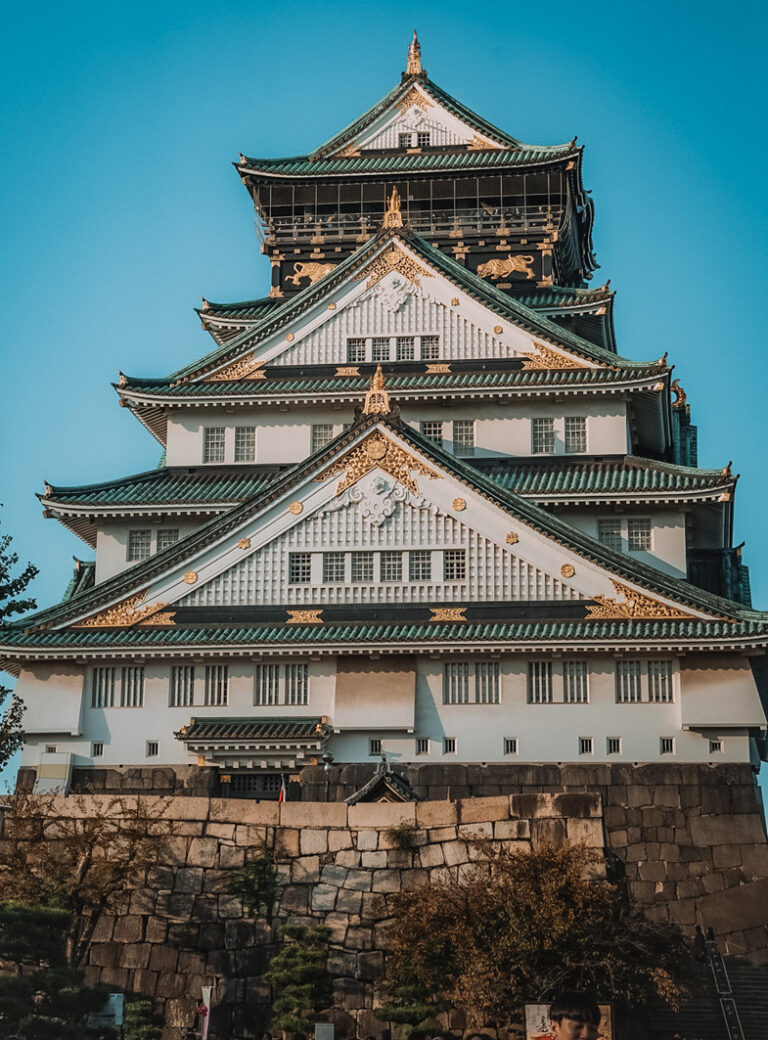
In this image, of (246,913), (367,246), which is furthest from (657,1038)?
(367,246)

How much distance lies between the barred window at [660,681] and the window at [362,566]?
741 centimetres

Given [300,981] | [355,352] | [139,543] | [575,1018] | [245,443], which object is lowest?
[575,1018]

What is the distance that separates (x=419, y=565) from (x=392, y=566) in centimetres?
69

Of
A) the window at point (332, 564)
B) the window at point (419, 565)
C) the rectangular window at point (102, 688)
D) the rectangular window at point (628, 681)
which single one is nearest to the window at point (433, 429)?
the window at point (419, 565)

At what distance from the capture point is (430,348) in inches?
1964

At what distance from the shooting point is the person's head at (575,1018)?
12.0 metres

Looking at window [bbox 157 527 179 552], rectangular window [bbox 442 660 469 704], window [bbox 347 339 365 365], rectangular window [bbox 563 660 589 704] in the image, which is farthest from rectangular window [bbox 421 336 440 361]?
rectangular window [bbox 563 660 589 704]

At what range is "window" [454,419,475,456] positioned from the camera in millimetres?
48312

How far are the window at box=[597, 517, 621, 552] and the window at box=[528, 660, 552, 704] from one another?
6.51 metres

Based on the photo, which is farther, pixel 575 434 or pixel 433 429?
pixel 433 429

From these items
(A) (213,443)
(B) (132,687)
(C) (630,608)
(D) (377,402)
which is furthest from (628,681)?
(A) (213,443)

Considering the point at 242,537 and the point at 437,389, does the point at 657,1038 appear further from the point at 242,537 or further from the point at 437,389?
the point at 437,389

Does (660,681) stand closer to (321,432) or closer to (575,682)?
(575,682)

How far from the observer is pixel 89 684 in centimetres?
4153
